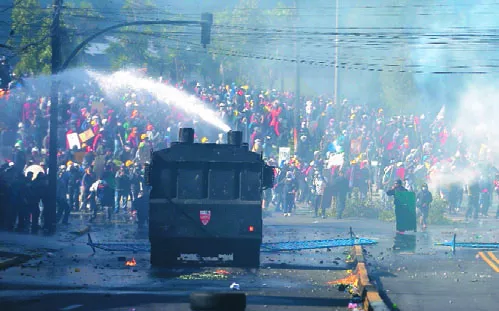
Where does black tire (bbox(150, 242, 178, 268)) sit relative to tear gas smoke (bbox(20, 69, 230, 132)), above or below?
below

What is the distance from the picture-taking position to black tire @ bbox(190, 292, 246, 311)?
32.9 ft

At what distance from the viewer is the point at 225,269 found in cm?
2058

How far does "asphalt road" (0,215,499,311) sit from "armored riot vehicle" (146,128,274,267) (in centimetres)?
45

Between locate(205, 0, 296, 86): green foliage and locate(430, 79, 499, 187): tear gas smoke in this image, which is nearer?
locate(430, 79, 499, 187): tear gas smoke

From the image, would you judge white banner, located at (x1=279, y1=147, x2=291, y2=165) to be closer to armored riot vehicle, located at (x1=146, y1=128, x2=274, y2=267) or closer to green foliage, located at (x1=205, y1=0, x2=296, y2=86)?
armored riot vehicle, located at (x1=146, y1=128, x2=274, y2=267)

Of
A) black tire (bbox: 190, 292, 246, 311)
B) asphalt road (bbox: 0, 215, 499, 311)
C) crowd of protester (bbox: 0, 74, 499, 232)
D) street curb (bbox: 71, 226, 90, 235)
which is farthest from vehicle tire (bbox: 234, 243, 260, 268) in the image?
black tire (bbox: 190, 292, 246, 311)

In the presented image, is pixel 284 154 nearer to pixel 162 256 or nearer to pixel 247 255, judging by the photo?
pixel 247 255

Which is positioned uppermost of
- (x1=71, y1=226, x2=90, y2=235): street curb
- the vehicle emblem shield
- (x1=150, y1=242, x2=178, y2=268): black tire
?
the vehicle emblem shield

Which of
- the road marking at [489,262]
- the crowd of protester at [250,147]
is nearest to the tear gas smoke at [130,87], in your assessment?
the crowd of protester at [250,147]

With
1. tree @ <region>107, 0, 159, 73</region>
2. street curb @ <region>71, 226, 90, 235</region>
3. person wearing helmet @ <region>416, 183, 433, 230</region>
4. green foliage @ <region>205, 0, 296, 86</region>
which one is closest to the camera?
street curb @ <region>71, 226, 90, 235</region>

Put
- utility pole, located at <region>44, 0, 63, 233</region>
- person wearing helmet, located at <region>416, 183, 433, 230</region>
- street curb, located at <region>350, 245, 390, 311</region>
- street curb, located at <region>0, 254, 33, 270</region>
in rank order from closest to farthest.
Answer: street curb, located at <region>350, 245, 390, 311</region> < street curb, located at <region>0, 254, 33, 270</region> < utility pole, located at <region>44, 0, 63, 233</region> < person wearing helmet, located at <region>416, 183, 433, 230</region>

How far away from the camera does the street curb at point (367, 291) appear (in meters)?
14.7

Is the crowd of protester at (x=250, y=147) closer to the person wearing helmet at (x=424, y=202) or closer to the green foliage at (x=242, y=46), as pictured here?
the person wearing helmet at (x=424, y=202)

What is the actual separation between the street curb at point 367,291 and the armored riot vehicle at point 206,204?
2.19 meters
